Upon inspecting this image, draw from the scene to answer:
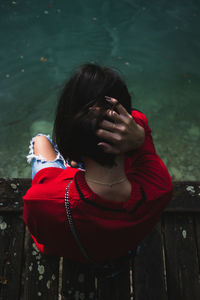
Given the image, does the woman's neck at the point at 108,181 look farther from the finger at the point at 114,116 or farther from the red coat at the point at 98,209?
the finger at the point at 114,116

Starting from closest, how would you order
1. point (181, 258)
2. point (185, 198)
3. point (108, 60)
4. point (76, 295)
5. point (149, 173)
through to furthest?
point (149, 173)
point (76, 295)
point (181, 258)
point (185, 198)
point (108, 60)

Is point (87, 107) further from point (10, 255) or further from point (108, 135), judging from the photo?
point (10, 255)

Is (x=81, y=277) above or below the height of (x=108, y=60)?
below

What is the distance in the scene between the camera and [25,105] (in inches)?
143

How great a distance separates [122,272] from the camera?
5.21 ft

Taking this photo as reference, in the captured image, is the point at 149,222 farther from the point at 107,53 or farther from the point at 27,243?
the point at 107,53

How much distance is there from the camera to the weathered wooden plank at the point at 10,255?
60.5 inches

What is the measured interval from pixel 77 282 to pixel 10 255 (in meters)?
0.43

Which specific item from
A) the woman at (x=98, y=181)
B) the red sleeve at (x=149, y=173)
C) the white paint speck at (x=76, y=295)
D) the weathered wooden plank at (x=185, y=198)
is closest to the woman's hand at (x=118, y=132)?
the woman at (x=98, y=181)

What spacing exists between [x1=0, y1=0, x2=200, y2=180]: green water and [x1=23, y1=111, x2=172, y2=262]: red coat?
1.97 metres

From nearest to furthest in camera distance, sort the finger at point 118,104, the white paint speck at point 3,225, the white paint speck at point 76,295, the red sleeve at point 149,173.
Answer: the finger at point 118,104 → the red sleeve at point 149,173 → the white paint speck at point 76,295 → the white paint speck at point 3,225

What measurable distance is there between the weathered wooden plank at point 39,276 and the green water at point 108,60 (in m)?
1.48

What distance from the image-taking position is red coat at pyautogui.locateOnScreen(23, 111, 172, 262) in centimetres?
96

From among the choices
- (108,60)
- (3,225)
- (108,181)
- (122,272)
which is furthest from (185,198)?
(108,60)
